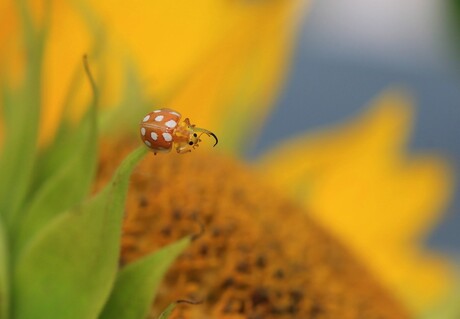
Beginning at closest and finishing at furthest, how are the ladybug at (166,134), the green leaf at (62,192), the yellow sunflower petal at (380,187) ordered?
the ladybug at (166,134) < the green leaf at (62,192) < the yellow sunflower petal at (380,187)

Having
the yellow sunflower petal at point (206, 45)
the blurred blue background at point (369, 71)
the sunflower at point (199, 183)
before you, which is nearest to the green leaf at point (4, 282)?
the sunflower at point (199, 183)

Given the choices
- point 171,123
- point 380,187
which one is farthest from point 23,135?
point 380,187

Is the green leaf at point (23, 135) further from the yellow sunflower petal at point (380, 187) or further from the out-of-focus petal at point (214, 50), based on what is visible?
the yellow sunflower petal at point (380, 187)

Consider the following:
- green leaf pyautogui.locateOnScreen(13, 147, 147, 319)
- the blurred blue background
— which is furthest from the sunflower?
the blurred blue background

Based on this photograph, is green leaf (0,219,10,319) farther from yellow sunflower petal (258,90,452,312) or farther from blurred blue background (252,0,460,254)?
blurred blue background (252,0,460,254)

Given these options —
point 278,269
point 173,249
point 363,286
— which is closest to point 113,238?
point 173,249

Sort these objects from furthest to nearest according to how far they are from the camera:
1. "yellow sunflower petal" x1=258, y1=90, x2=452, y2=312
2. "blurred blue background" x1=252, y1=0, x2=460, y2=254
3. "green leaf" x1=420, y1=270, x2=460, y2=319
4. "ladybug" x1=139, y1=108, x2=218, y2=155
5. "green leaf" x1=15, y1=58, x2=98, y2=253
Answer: "blurred blue background" x1=252, y1=0, x2=460, y2=254 < "yellow sunflower petal" x1=258, y1=90, x2=452, y2=312 < "green leaf" x1=420, y1=270, x2=460, y2=319 < "green leaf" x1=15, y1=58, x2=98, y2=253 < "ladybug" x1=139, y1=108, x2=218, y2=155

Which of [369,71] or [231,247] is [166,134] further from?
[369,71]
